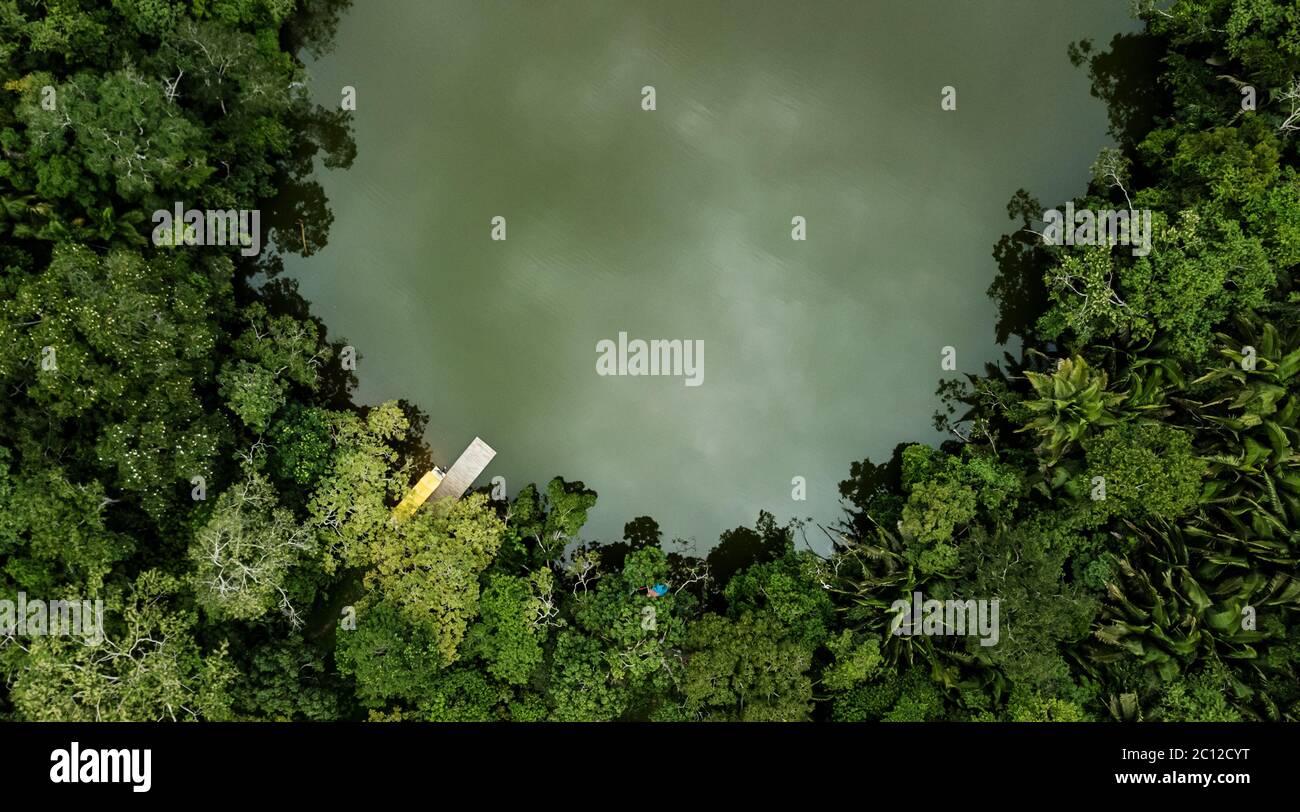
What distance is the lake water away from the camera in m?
15.4

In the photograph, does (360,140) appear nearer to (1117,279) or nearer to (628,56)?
(628,56)

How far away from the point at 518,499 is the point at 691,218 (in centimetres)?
778

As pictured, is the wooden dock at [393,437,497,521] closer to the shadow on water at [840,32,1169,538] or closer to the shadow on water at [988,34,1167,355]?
the shadow on water at [840,32,1169,538]

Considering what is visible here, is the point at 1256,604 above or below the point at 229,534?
below

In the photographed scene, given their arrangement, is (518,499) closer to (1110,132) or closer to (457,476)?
(457,476)

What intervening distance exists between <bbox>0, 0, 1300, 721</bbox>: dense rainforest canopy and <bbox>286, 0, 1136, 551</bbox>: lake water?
1715 mm

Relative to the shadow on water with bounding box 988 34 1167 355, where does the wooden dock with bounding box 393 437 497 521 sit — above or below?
below

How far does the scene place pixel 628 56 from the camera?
15531mm

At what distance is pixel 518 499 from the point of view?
48.1 feet

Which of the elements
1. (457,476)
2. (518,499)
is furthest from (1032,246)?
(457,476)

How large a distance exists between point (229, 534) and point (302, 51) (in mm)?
11147

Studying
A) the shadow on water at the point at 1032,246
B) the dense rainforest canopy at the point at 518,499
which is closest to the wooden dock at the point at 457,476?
the dense rainforest canopy at the point at 518,499

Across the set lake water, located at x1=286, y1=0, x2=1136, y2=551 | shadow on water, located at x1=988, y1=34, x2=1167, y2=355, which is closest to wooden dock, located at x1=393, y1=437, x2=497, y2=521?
lake water, located at x1=286, y1=0, x2=1136, y2=551

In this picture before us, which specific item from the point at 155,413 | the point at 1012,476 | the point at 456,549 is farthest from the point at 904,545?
the point at 155,413
